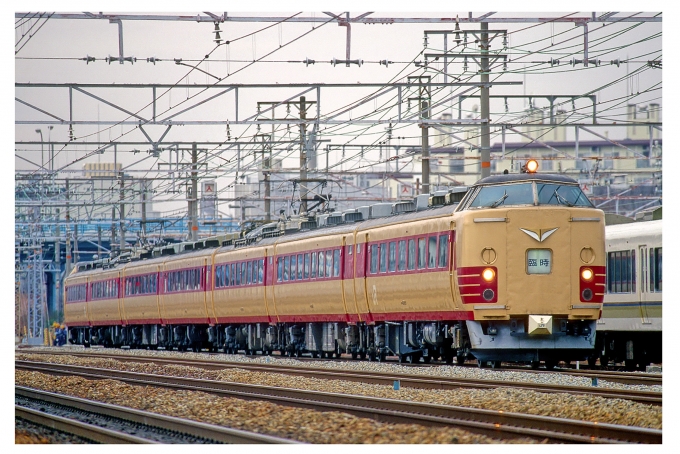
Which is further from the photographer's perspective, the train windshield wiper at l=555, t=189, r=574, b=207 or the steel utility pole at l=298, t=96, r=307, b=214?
the steel utility pole at l=298, t=96, r=307, b=214

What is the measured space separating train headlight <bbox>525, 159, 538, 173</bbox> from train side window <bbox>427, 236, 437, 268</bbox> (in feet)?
7.80

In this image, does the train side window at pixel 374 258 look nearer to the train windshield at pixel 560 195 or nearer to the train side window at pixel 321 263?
the train side window at pixel 321 263

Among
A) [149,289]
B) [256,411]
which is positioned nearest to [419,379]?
[256,411]

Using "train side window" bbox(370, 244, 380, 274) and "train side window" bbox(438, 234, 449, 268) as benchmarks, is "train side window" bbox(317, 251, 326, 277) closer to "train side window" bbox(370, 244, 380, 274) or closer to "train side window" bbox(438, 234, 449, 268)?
"train side window" bbox(370, 244, 380, 274)


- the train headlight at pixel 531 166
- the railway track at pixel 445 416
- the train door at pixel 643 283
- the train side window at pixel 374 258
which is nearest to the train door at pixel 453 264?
the train headlight at pixel 531 166

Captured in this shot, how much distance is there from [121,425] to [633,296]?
1240 centimetres

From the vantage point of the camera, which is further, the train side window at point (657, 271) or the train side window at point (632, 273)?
the train side window at point (632, 273)

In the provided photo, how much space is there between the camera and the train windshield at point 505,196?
21.1 metres

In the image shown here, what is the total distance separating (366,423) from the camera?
14195 mm

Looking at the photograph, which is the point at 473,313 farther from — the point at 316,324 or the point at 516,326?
the point at 316,324

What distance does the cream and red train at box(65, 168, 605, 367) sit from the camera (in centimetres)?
2088

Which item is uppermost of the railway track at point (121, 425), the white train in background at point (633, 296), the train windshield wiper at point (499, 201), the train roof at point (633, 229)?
the train windshield wiper at point (499, 201)

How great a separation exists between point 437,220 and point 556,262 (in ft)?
9.01

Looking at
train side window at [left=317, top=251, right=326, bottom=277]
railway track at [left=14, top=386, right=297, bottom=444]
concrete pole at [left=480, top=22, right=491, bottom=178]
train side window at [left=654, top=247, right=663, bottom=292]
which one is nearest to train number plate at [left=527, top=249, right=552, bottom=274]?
train side window at [left=654, top=247, right=663, bottom=292]
